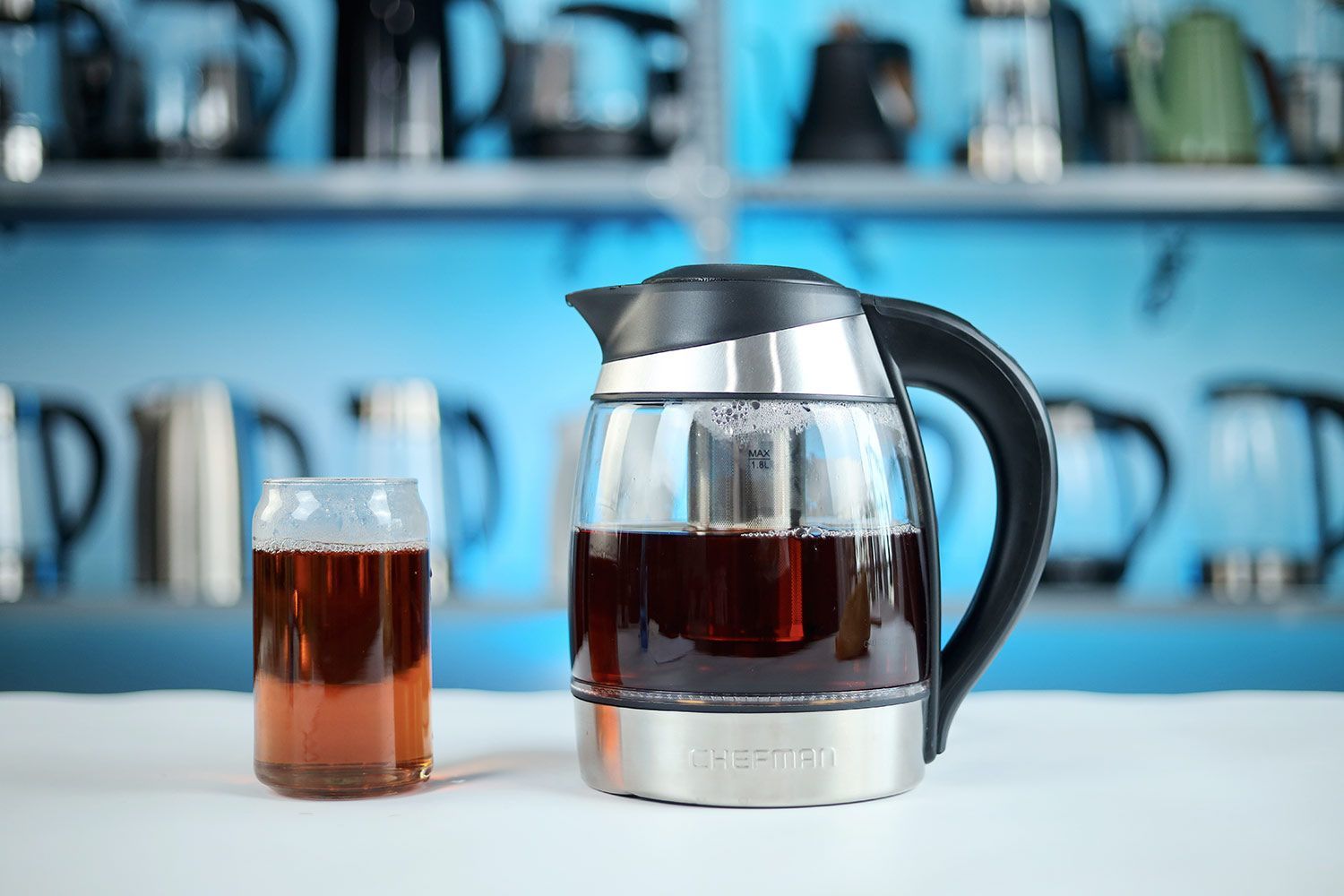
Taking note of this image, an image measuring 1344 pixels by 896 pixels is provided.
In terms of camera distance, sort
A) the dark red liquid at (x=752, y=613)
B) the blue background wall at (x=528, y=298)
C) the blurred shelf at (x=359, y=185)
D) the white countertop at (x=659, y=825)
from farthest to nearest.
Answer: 1. the blue background wall at (x=528, y=298)
2. the blurred shelf at (x=359, y=185)
3. the dark red liquid at (x=752, y=613)
4. the white countertop at (x=659, y=825)

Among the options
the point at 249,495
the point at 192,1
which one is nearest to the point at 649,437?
the point at 249,495

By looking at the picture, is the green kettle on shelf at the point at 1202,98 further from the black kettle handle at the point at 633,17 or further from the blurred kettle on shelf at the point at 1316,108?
the black kettle handle at the point at 633,17

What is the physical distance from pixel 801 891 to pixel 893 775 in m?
0.14

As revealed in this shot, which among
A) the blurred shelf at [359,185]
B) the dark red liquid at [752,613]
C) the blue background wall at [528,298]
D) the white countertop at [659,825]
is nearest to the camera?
the white countertop at [659,825]

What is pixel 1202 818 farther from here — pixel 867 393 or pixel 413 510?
pixel 413 510

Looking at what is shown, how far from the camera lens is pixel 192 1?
1.72 meters

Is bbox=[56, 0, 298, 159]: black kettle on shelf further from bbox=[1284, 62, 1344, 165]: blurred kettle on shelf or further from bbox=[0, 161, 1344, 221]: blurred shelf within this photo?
bbox=[1284, 62, 1344, 165]: blurred kettle on shelf

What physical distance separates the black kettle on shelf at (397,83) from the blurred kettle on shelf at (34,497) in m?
0.51

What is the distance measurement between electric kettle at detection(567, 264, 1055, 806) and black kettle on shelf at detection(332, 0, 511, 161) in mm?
1231

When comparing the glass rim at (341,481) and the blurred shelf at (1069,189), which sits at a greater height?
the blurred shelf at (1069,189)

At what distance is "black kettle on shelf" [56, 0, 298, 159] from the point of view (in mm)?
1702

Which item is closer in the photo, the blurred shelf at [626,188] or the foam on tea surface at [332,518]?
the foam on tea surface at [332,518]

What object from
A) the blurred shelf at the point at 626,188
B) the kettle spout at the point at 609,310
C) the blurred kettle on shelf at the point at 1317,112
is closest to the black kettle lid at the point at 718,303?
the kettle spout at the point at 609,310

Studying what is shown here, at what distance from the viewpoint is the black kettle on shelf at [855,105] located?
1.75m
